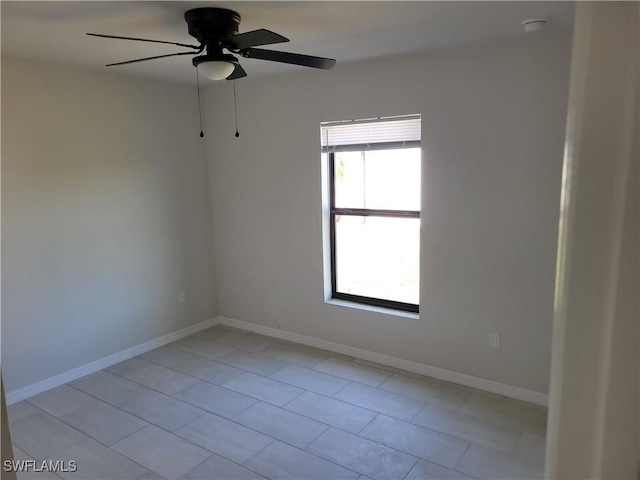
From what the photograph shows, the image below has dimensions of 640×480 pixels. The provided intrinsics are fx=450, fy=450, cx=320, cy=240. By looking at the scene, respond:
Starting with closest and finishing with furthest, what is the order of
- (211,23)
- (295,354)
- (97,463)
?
(211,23)
(97,463)
(295,354)

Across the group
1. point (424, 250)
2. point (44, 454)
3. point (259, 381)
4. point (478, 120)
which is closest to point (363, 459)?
point (259, 381)

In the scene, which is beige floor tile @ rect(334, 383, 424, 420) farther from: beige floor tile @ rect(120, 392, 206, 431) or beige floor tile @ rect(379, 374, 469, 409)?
beige floor tile @ rect(120, 392, 206, 431)

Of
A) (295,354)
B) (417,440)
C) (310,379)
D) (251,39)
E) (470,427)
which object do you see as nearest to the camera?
(251,39)

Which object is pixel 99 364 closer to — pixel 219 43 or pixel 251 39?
pixel 219 43

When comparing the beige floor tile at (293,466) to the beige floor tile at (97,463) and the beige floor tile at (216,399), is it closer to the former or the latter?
the beige floor tile at (216,399)

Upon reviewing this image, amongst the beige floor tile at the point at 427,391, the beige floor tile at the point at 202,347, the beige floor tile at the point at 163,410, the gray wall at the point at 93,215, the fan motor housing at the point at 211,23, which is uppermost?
the fan motor housing at the point at 211,23

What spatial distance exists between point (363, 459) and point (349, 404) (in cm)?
58

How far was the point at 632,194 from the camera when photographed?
0.92 feet

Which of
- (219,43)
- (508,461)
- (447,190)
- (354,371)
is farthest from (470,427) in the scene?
(219,43)

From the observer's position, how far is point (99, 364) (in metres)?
3.75

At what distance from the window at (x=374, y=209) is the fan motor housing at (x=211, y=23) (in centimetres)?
146

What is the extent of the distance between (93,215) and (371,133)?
2315 millimetres

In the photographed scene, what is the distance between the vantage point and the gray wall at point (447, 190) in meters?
2.88

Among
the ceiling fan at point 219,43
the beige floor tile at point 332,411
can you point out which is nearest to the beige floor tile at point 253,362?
the beige floor tile at point 332,411
